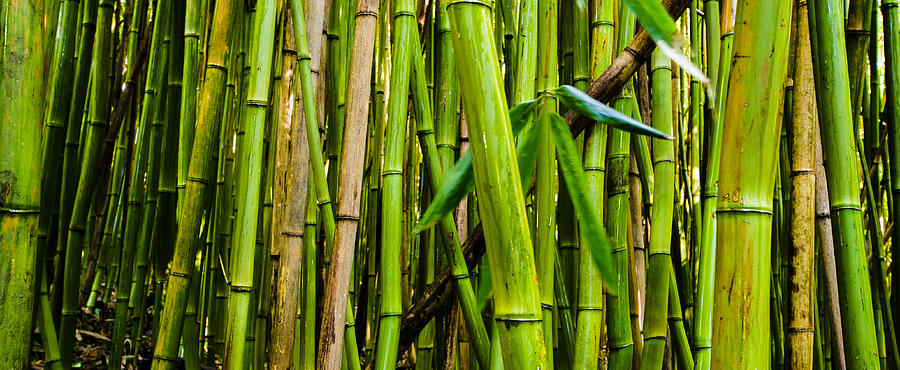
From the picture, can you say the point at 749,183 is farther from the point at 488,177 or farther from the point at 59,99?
the point at 59,99

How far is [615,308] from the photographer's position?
769 millimetres

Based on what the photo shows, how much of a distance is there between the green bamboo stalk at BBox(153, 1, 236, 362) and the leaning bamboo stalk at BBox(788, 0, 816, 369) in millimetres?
596

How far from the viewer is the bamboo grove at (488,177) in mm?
422

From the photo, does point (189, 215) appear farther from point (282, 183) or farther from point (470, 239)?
point (470, 239)

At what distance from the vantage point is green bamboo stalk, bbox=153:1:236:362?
0.75 metres

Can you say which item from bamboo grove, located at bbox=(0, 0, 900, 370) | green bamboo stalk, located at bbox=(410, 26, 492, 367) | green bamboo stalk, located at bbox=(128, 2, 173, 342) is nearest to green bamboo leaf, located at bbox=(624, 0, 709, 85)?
bamboo grove, located at bbox=(0, 0, 900, 370)

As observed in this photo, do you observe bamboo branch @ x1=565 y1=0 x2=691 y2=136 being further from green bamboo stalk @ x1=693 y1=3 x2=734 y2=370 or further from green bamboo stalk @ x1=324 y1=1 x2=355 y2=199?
green bamboo stalk @ x1=324 y1=1 x2=355 y2=199

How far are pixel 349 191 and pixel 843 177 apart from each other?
17.9 inches

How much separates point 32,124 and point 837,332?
1000 mm

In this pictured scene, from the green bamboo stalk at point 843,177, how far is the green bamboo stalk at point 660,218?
0.60 feet

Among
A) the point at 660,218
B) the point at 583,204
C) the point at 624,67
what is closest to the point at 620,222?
the point at 660,218

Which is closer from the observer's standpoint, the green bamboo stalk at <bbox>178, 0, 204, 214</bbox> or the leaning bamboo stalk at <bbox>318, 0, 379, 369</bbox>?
the leaning bamboo stalk at <bbox>318, 0, 379, 369</bbox>

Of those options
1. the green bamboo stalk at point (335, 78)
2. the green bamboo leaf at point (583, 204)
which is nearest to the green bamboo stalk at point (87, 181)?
the green bamboo stalk at point (335, 78)

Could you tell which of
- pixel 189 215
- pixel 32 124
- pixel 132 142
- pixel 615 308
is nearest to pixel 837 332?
pixel 615 308
